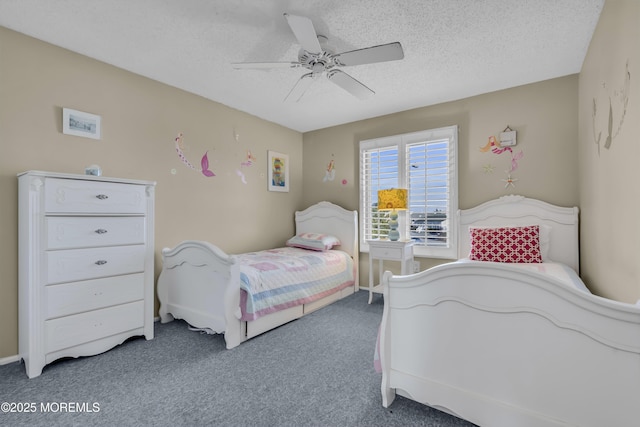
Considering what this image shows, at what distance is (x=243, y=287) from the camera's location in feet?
8.11

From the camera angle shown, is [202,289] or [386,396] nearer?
[386,396]

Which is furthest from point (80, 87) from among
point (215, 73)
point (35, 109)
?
point (215, 73)

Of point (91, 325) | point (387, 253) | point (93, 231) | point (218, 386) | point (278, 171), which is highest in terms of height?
point (278, 171)

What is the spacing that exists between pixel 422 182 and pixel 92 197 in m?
3.30

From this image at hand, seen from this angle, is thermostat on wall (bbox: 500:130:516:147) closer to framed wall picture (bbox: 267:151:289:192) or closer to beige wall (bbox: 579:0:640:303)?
beige wall (bbox: 579:0:640:303)

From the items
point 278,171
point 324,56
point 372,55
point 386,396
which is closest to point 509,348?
point 386,396

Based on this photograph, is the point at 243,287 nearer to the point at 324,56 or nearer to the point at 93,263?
the point at 93,263

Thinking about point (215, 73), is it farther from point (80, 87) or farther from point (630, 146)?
point (630, 146)

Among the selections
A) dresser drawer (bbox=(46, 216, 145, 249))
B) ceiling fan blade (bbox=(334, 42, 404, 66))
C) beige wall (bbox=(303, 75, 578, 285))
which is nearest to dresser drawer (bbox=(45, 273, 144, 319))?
dresser drawer (bbox=(46, 216, 145, 249))

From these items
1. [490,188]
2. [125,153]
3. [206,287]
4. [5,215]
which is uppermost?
[125,153]

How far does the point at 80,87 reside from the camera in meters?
2.51

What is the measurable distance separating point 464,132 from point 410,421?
3.01m

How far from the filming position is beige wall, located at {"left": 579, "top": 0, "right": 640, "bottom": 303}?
57.5 inches

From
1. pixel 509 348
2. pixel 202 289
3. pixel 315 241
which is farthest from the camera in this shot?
pixel 315 241
